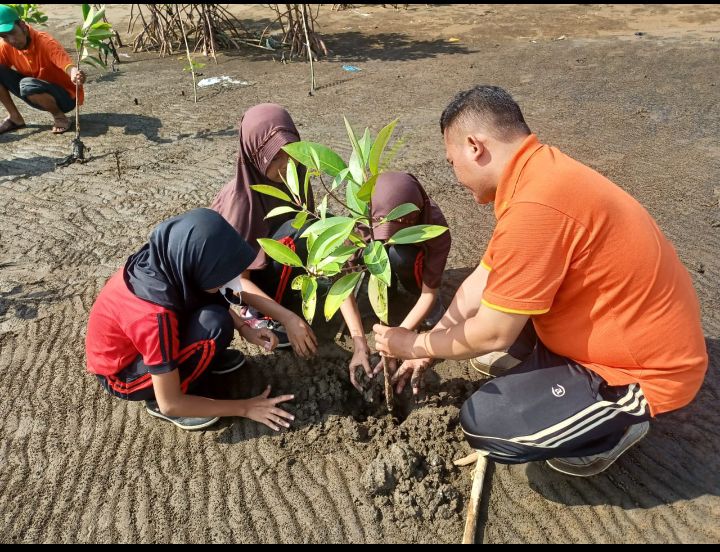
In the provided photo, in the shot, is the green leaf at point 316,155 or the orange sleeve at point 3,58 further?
the orange sleeve at point 3,58

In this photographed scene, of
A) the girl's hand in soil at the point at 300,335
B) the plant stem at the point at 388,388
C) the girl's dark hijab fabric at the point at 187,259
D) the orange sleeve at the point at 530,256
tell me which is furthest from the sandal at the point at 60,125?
the orange sleeve at the point at 530,256

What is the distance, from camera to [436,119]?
483cm

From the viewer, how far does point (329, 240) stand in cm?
143

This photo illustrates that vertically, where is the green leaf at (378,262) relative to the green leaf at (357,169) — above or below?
below

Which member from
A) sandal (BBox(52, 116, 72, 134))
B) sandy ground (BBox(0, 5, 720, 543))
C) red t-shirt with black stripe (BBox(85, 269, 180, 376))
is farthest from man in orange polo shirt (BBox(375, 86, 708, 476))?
sandal (BBox(52, 116, 72, 134))

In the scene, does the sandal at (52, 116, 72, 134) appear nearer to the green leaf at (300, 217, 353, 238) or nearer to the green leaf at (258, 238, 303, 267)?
the green leaf at (258, 238, 303, 267)

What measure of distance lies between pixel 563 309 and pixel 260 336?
1225mm

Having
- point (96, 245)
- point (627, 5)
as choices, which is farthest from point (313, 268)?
point (627, 5)

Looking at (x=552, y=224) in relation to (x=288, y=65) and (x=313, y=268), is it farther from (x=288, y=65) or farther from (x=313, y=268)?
(x=288, y=65)

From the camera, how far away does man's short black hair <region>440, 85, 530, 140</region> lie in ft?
4.85

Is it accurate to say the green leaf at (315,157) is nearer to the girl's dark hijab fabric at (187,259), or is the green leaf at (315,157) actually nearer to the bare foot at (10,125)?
the girl's dark hijab fabric at (187,259)

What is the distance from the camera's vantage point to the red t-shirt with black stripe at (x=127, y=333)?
1.80 meters

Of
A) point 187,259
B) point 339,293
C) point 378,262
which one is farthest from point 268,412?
point 378,262
